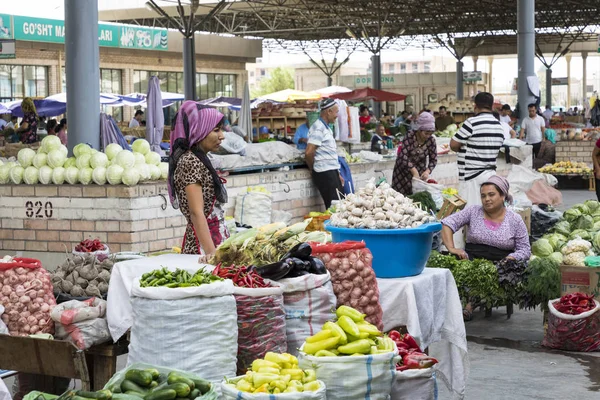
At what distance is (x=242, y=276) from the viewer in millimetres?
4750

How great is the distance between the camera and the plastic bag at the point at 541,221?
11141 millimetres

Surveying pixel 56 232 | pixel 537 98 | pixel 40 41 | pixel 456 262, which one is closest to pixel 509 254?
pixel 456 262

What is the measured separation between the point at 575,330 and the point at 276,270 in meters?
3.46

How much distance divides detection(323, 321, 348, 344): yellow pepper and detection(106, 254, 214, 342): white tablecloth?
0.98 m

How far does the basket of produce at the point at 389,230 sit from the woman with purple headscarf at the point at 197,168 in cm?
76

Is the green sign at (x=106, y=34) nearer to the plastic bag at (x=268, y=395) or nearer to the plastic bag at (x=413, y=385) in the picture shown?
the plastic bag at (x=413, y=385)

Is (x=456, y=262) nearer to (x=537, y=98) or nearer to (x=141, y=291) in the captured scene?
(x=141, y=291)

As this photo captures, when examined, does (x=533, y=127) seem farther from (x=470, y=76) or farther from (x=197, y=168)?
(x=470, y=76)

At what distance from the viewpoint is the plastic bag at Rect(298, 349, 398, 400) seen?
435 centimetres

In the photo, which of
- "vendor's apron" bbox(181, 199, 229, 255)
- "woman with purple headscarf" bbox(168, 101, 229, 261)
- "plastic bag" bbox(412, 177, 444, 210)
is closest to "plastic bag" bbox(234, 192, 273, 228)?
"plastic bag" bbox(412, 177, 444, 210)

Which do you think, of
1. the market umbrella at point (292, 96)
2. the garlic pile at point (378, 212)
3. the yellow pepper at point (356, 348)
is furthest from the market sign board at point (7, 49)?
the market umbrella at point (292, 96)

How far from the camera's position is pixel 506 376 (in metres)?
6.76

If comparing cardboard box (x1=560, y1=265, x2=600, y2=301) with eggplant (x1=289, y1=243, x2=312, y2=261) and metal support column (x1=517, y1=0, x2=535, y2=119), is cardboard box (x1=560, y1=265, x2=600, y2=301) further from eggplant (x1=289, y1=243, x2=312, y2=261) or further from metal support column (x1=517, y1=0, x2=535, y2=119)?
metal support column (x1=517, y1=0, x2=535, y2=119)

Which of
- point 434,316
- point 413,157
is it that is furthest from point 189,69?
point 434,316
